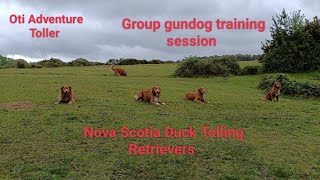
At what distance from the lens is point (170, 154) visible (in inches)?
295

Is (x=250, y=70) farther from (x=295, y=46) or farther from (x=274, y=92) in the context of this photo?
(x=274, y=92)

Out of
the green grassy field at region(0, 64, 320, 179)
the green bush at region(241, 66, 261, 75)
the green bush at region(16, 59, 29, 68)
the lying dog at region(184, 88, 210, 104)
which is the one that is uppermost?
the green bush at region(16, 59, 29, 68)

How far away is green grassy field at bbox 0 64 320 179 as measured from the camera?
6.55 metres

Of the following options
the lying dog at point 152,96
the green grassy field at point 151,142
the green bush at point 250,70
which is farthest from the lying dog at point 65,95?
the green bush at point 250,70

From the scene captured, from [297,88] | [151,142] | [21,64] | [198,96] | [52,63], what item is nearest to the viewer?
[151,142]

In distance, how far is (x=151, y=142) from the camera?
26.9ft

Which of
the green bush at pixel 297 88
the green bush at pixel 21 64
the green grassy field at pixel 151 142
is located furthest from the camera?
the green bush at pixel 21 64

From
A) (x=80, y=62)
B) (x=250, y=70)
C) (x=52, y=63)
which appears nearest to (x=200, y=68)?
(x=250, y=70)

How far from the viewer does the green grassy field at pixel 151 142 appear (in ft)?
21.5

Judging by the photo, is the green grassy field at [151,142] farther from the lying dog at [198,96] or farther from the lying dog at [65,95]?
the lying dog at [198,96]

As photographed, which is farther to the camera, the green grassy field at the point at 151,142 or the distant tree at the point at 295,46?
the distant tree at the point at 295,46

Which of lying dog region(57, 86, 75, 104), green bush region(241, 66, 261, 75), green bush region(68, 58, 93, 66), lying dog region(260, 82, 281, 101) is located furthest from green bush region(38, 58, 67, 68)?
lying dog region(260, 82, 281, 101)

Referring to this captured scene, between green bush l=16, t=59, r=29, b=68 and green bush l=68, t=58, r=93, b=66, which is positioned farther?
green bush l=68, t=58, r=93, b=66

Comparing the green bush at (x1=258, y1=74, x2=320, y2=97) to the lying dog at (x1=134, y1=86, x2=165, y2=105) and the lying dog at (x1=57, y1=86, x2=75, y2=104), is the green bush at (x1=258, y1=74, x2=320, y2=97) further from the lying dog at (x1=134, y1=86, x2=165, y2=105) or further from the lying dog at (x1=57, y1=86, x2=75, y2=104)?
the lying dog at (x1=57, y1=86, x2=75, y2=104)
